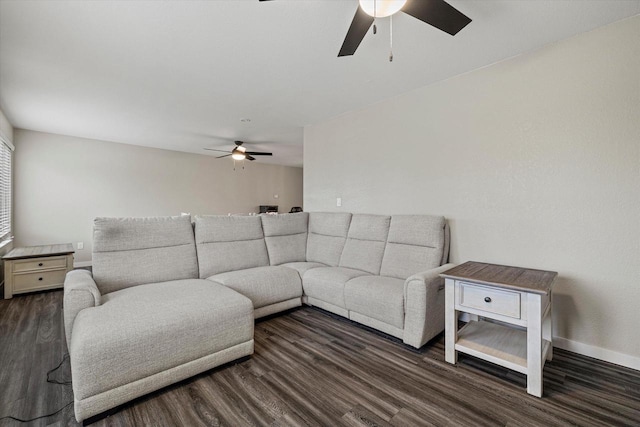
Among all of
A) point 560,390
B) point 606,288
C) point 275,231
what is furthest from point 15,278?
point 606,288

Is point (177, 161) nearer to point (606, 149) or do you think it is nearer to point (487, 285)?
point (487, 285)

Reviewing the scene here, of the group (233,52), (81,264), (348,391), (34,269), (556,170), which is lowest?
(348,391)

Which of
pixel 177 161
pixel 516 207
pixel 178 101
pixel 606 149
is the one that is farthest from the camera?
pixel 177 161

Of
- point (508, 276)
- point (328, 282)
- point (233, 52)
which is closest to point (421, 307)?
point (508, 276)

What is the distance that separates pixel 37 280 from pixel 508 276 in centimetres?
541

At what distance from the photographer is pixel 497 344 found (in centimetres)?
201

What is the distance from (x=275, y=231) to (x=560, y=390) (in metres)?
2.89

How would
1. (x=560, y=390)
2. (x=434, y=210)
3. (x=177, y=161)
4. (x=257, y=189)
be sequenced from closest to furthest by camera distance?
(x=560, y=390) < (x=434, y=210) < (x=177, y=161) < (x=257, y=189)

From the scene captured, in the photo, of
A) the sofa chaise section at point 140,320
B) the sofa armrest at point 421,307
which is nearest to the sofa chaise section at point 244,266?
the sofa chaise section at point 140,320

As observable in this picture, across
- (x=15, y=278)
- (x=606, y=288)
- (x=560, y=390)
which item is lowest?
(x=560, y=390)

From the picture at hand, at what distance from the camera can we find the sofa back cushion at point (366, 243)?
3.07 meters

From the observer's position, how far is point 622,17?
6.41ft

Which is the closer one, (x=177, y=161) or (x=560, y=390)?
(x=560, y=390)

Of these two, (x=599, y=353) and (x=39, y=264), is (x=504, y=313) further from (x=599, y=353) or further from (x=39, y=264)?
(x=39, y=264)
